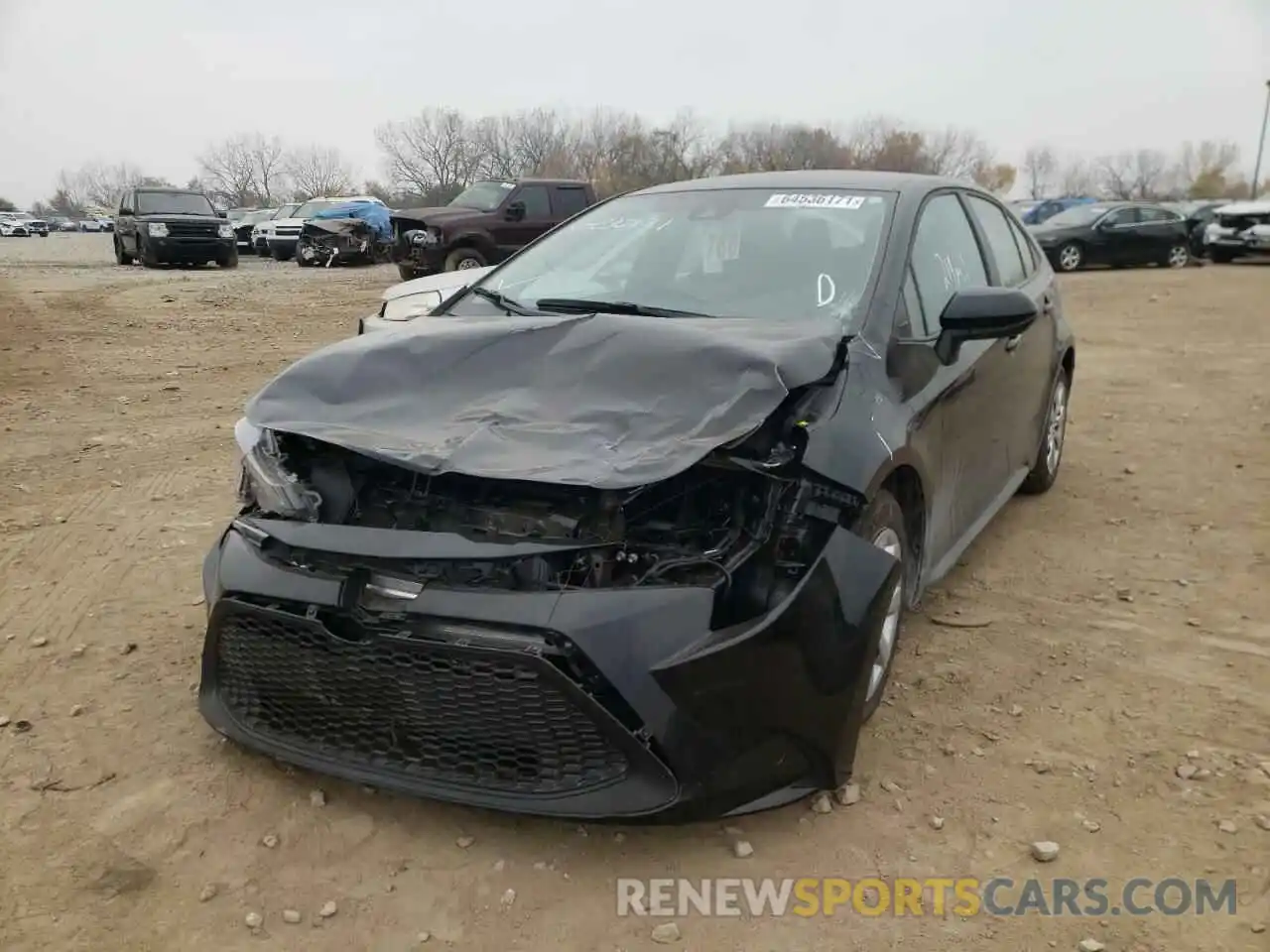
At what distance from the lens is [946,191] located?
4039 mm

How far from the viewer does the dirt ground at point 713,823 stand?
7.42 ft

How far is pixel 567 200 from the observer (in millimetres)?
16344

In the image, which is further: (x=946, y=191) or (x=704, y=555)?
(x=946, y=191)

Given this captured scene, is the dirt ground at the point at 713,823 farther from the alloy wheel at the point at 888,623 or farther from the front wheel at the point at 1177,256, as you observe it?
the front wheel at the point at 1177,256

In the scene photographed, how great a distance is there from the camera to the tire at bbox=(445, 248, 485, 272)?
1522 cm

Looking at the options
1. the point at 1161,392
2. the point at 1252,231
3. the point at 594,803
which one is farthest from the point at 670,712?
the point at 1252,231

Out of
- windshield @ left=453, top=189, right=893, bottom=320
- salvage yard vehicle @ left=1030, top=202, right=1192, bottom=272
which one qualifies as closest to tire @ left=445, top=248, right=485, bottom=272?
windshield @ left=453, top=189, right=893, bottom=320

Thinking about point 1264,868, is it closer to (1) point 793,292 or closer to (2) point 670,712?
(2) point 670,712

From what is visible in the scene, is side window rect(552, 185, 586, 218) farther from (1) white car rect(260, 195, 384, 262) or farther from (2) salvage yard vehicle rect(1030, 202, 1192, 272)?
(2) salvage yard vehicle rect(1030, 202, 1192, 272)

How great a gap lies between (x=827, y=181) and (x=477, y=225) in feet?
40.0

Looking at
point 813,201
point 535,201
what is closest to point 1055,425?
point 813,201

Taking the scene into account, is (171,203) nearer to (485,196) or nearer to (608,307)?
(485,196)

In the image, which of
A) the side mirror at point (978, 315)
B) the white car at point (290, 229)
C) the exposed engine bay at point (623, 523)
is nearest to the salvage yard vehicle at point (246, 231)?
the white car at point (290, 229)

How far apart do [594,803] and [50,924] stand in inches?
48.2
